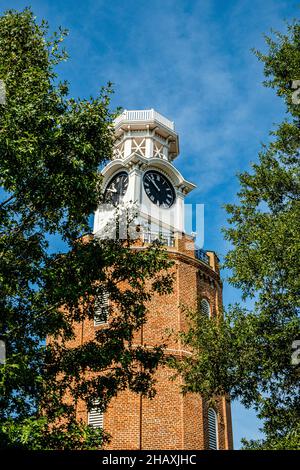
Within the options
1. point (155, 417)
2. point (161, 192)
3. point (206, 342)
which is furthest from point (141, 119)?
point (206, 342)

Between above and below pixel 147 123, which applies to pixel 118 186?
below

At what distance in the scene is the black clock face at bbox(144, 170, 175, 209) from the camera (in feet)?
123

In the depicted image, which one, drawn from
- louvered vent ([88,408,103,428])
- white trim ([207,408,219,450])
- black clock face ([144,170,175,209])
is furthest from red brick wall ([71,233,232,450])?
black clock face ([144,170,175,209])

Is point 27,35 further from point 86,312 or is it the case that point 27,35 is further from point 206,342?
point 206,342

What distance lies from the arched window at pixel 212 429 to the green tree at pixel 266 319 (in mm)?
12524

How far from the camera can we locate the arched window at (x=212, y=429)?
28.4 meters

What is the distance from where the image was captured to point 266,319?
15305 millimetres

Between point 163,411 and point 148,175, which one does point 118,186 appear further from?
point 163,411

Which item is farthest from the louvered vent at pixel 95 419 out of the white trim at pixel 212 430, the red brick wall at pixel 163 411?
the white trim at pixel 212 430

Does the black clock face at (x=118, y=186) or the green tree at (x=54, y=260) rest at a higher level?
the black clock face at (x=118, y=186)

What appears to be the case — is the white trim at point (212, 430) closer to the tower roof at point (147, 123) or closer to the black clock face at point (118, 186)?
the black clock face at point (118, 186)

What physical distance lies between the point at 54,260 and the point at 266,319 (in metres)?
5.71

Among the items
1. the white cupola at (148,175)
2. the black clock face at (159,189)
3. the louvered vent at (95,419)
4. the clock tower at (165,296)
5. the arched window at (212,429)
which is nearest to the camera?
the clock tower at (165,296)

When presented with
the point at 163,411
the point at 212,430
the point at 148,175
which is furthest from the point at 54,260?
the point at 148,175
